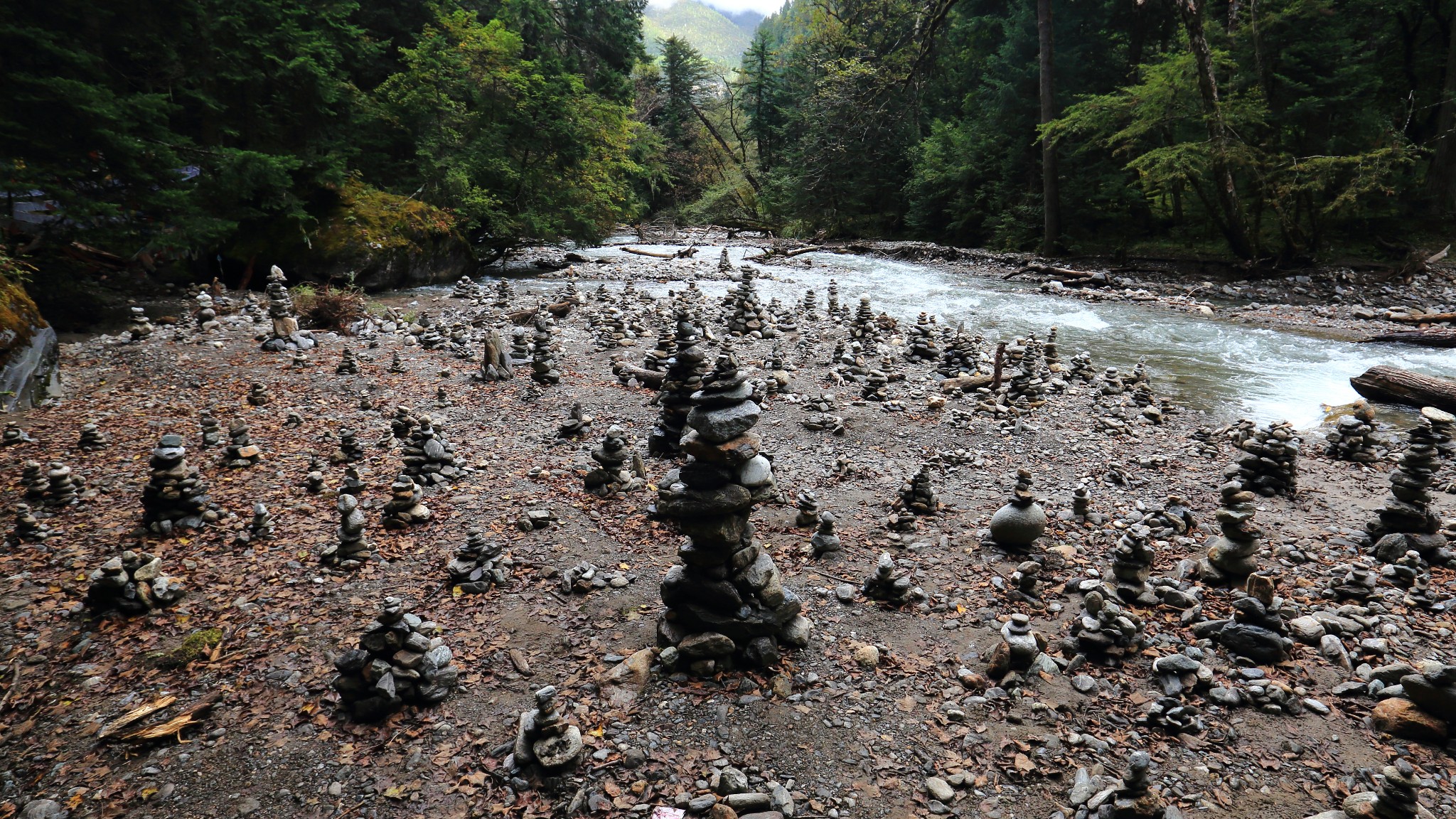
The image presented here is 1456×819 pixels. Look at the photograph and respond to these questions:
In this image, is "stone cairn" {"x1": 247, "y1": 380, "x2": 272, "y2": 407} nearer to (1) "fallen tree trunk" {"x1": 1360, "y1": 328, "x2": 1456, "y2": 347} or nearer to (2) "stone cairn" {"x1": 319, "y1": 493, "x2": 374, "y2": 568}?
(2) "stone cairn" {"x1": 319, "y1": 493, "x2": 374, "y2": 568}

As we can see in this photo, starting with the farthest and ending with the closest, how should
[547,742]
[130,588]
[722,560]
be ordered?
[130,588] → [722,560] → [547,742]

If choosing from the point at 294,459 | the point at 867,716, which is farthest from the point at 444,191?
the point at 867,716

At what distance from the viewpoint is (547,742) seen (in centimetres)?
345

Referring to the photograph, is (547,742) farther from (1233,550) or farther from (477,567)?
(1233,550)

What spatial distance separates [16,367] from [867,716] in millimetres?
11421

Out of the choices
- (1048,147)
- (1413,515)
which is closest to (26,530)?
(1413,515)

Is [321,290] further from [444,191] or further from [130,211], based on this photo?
[444,191]

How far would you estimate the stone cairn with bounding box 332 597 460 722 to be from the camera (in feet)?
12.4

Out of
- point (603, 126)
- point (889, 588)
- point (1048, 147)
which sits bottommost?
point (889, 588)

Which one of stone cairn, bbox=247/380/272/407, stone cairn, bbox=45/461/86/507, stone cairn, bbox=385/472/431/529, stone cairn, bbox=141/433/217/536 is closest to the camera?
stone cairn, bbox=141/433/217/536

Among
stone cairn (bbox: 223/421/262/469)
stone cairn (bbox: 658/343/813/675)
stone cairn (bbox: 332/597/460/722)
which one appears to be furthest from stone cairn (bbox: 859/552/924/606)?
stone cairn (bbox: 223/421/262/469)

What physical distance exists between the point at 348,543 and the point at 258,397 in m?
5.02

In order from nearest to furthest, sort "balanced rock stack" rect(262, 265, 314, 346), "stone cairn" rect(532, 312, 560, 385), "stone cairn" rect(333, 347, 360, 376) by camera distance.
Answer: "stone cairn" rect(333, 347, 360, 376) → "stone cairn" rect(532, 312, 560, 385) → "balanced rock stack" rect(262, 265, 314, 346)

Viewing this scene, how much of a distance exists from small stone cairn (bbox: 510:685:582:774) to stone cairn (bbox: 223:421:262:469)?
223 inches
